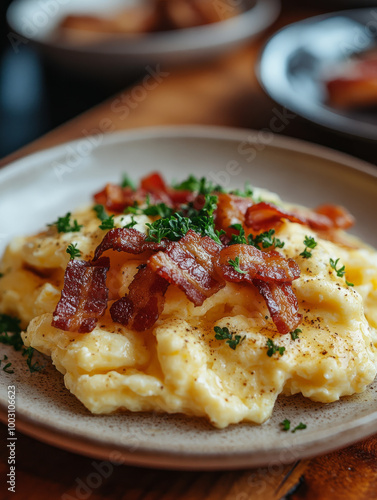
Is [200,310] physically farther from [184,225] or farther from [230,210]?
[230,210]

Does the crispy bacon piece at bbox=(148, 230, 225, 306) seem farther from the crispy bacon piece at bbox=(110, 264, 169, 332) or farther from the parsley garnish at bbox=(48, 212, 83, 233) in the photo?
the parsley garnish at bbox=(48, 212, 83, 233)

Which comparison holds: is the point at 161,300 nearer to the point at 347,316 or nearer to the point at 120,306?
the point at 120,306

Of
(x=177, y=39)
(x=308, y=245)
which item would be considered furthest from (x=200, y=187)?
(x=177, y=39)

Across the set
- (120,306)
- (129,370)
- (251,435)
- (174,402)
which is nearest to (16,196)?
(120,306)

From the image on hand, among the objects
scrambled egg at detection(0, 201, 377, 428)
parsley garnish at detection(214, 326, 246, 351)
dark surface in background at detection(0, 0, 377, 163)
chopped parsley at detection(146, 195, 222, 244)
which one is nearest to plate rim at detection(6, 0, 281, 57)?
dark surface in background at detection(0, 0, 377, 163)

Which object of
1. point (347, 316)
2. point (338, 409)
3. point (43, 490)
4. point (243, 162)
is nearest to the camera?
point (43, 490)

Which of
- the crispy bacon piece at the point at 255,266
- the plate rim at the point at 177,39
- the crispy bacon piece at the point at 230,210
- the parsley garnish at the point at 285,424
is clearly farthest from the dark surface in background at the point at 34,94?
the parsley garnish at the point at 285,424
